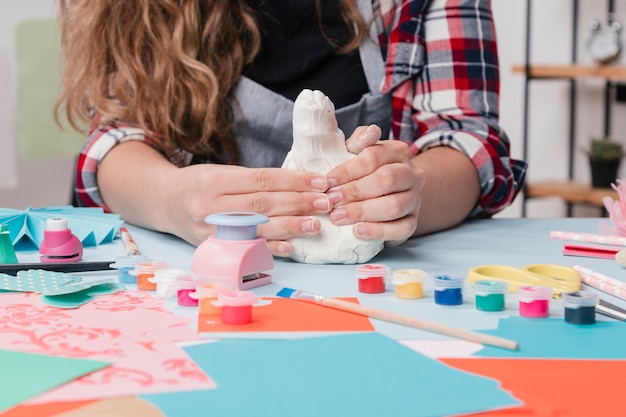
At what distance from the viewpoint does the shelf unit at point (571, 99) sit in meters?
2.50

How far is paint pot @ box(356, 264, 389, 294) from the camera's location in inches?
25.8

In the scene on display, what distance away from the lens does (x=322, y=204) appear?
75 cm

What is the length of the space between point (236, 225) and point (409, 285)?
0.49ft

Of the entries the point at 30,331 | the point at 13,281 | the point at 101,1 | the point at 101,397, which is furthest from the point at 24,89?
the point at 101,397

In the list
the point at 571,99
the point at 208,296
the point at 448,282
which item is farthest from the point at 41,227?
the point at 571,99

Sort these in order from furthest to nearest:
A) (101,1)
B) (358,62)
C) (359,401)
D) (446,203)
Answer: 1. (358,62)
2. (101,1)
3. (446,203)
4. (359,401)

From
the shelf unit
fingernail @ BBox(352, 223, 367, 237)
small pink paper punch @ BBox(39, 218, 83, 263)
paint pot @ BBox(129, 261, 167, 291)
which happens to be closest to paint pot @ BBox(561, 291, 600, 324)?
fingernail @ BBox(352, 223, 367, 237)

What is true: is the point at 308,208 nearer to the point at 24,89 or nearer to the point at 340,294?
the point at 340,294

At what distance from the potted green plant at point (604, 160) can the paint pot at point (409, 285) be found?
6.83ft

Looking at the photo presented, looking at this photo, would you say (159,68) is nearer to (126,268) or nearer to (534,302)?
(126,268)

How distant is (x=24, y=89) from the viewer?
208cm

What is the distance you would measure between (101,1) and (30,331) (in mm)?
696

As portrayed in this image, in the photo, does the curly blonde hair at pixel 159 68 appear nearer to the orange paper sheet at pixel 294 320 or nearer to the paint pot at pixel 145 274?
the paint pot at pixel 145 274

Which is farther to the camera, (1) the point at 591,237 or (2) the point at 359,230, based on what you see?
(1) the point at 591,237
